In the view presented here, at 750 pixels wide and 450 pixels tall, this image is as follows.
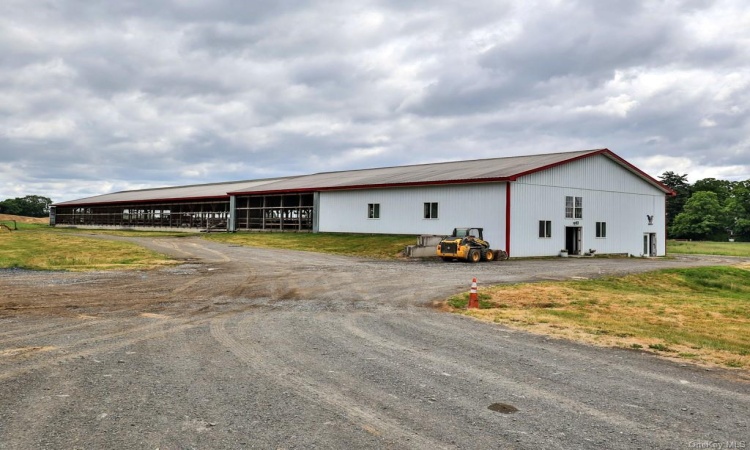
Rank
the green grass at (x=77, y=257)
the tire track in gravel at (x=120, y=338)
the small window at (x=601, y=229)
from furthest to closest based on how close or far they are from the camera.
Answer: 1. the small window at (x=601, y=229)
2. the green grass at (x=77, y=257)
3. the tire track in gravel at (x=120, y=338)

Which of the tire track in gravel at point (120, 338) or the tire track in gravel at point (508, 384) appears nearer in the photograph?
the tire track in gravel at point (508, 384)

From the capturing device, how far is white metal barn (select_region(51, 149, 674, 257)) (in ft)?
109

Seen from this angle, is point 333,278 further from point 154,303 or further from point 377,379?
point 377,379

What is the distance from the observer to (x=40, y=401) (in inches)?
234

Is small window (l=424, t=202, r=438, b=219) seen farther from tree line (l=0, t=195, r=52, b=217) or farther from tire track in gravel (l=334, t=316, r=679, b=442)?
tree line (l=0, t=195, r=52, b=217)

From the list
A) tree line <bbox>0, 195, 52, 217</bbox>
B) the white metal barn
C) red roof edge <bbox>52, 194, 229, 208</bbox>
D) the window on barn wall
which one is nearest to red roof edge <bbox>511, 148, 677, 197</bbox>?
the white metal barn

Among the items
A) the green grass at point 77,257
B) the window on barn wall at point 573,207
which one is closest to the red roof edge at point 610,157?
the window on barn wall at point 573,207

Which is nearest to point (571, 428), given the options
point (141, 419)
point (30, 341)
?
point (141, 419)

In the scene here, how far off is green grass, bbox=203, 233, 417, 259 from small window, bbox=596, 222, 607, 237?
1387cm

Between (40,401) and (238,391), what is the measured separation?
218cm

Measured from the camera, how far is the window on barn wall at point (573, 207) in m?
36.3

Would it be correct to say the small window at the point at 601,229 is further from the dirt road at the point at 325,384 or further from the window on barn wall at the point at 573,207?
the dirt road at the point at 325,384

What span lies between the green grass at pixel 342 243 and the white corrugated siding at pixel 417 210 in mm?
1116

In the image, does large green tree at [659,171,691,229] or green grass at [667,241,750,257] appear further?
large green tree at [659,171,691,229]
